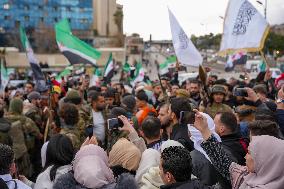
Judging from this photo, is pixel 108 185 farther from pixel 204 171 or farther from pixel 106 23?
pixel 106 23

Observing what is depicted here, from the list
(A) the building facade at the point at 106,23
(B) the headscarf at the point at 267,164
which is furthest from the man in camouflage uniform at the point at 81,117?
(A) the building facade at the point at 106,23

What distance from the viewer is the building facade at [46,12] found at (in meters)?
82.6

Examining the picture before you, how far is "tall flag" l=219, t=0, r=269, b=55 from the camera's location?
865 centimetres

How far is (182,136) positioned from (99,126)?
2061 mm

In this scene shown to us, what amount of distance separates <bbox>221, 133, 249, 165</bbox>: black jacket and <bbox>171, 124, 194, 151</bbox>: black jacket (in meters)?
0.45

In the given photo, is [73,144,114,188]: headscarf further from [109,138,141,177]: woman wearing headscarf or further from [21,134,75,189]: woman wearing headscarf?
[21,134,75,189]: woman wearing headscarf

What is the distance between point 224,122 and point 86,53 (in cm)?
679

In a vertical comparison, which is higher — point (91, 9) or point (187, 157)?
point (91, 9)

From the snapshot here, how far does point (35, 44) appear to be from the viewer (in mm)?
79062

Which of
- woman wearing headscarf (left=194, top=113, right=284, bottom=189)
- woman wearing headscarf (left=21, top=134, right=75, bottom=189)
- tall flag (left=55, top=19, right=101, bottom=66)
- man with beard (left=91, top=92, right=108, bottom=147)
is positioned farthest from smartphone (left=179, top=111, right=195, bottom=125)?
tall flag (left=55, top=19, right=101, bottom=66)

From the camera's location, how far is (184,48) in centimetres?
908

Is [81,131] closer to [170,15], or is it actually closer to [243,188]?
[243,188]

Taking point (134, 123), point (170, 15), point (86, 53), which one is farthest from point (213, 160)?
point (86, 53)

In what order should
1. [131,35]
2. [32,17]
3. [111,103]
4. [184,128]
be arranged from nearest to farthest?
[184,128] < [111,103] < [32,17] < [131,35]
